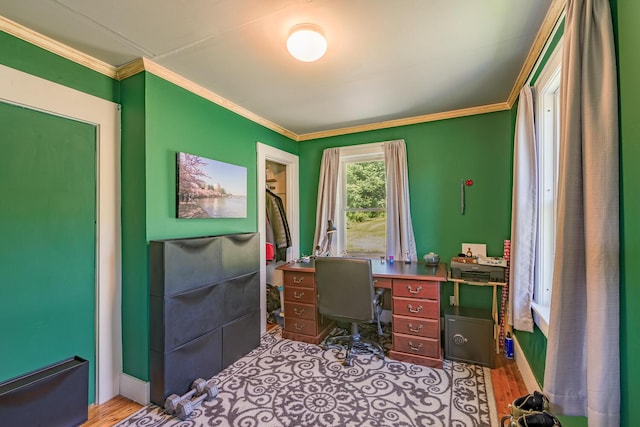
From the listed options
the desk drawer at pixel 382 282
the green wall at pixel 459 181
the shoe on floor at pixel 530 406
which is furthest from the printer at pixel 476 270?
the shoe on floor at pixel 530 406

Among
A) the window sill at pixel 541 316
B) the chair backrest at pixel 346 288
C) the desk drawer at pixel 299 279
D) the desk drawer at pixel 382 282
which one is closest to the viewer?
the window sill at pixel 541 316

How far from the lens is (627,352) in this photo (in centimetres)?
95

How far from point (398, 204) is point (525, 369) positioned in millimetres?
1821

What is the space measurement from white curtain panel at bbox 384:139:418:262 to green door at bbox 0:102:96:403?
9.09 ft

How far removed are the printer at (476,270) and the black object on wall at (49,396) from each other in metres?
2.99

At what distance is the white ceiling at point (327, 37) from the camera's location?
1509 millimetres

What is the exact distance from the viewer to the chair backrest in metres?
2.38

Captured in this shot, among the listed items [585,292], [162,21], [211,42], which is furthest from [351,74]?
[585,292]

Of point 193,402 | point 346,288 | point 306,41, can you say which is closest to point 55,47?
point 306,41

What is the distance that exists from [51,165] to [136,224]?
598 millimetres

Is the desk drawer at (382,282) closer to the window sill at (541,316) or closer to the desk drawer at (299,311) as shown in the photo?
the desk drawer at (299,311)

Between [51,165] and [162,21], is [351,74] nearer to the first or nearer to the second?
[162,21]

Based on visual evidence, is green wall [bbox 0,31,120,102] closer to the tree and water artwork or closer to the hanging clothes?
the tree and water artwork

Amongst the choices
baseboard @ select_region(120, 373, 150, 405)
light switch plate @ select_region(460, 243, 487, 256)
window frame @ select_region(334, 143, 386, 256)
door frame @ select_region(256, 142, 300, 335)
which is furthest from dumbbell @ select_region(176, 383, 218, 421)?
light switch plate @ select_region(460, 243, 487, 256)
